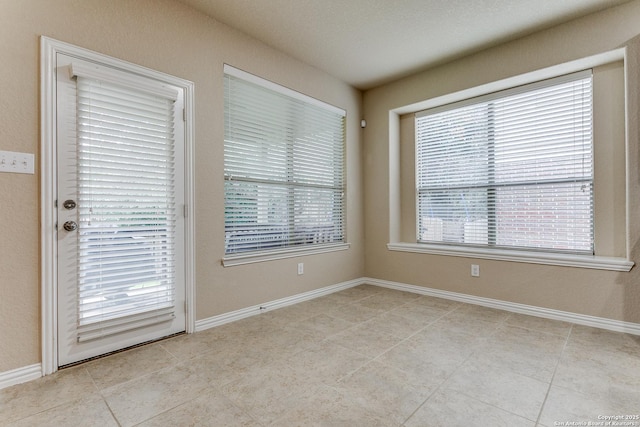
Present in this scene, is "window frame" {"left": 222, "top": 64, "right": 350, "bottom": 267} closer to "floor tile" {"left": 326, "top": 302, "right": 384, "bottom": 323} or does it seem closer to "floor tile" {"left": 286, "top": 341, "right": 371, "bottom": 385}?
"floor tile" {"left": 326, "top": 302, "right": 384, "bottom": 323}

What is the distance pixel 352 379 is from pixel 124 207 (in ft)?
6.26

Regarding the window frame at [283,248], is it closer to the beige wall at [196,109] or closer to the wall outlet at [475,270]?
the beige wall at [196,109]

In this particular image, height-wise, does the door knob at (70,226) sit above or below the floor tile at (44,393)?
above

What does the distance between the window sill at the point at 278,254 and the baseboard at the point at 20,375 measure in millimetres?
1337

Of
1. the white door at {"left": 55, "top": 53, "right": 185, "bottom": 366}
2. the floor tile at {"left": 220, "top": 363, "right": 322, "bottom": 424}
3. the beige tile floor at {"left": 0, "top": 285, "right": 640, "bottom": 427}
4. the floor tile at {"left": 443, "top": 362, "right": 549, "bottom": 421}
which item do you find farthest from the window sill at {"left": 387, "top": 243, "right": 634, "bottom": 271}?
the white door at {"left": 55, "top": 53, "right": 185, "bottom": 366}

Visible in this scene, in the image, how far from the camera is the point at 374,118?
169 inches

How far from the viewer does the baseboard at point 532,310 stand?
259cm

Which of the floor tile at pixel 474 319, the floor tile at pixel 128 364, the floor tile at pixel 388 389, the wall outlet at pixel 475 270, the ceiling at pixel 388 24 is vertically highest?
the ceiling at pixel 388 24

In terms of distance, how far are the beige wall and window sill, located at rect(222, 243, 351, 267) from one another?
6cm

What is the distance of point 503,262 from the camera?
127 inches

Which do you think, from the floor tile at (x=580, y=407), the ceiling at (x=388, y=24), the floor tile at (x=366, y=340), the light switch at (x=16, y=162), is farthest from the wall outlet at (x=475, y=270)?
the light switch at (x=16, y=162)

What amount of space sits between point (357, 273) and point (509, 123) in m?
2.51

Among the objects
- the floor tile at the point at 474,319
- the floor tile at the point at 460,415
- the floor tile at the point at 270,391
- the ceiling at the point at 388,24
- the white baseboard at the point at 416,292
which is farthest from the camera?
the floor tile at the point at 474,319

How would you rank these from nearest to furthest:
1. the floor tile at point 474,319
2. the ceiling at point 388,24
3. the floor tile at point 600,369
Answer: the floor tile at point 600,369, the ceiling at point 388,24, the floor tile at point 474,319
